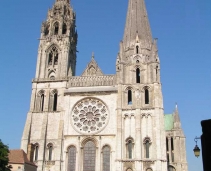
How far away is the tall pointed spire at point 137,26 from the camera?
151 feet

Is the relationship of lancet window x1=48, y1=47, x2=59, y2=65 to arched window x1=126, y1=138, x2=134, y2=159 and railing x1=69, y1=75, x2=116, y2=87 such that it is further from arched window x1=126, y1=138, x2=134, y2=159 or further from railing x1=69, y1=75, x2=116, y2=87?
arched window x1=126, y1=138, x2=134, y2=159

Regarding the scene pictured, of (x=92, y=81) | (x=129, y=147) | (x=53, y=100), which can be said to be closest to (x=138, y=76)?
(x=92, y=81)

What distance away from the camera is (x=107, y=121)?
4069 cm

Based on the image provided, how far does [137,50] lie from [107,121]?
11.7 meters

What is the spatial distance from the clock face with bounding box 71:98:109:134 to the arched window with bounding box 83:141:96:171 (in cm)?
183

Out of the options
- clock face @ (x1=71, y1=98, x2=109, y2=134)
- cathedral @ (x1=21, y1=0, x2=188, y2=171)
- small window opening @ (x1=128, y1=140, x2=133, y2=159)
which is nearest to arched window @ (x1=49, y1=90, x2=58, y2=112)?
cathedral @ (x1=21, y1=0, x2=188, y2=171)

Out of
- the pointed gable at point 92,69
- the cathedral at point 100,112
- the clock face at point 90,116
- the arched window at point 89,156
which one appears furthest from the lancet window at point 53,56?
the arched window at point 89,156

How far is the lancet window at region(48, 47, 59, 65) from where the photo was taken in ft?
152

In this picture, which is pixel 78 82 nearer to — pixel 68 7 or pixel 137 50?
pixel 137 50

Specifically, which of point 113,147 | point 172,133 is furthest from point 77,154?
point 172,133

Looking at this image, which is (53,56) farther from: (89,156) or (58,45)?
(89,156)

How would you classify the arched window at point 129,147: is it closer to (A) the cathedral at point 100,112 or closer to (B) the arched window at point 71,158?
(A) the cathedral at point 100,112

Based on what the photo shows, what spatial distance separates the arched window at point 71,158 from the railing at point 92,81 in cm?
906

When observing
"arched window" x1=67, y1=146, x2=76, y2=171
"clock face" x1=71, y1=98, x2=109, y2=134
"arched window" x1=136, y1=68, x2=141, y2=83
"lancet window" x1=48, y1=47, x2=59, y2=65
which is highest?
"lancet window" x1=48, y1=47, x2=59, y2=65
